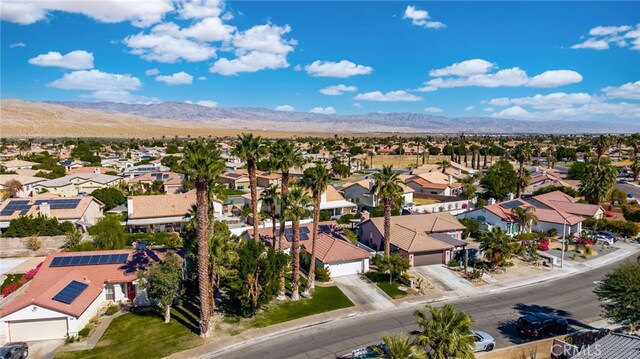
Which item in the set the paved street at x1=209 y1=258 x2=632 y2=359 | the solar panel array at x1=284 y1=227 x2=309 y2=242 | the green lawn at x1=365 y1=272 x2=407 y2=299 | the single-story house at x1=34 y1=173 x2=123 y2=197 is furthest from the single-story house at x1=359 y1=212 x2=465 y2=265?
the single-story house at x1=34 y1=173 x2=123 y2=197

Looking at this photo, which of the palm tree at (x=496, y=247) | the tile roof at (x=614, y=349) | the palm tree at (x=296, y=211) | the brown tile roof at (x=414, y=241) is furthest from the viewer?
the brown tile roof at (x=414, y=241)

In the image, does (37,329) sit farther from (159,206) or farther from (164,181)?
(164,181)

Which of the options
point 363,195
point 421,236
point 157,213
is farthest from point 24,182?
point 421,236

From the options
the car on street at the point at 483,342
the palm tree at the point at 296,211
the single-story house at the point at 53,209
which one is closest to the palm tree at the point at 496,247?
the car on street at the point at 483,342

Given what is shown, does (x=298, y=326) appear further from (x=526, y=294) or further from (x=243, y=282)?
(x=526, y=294)

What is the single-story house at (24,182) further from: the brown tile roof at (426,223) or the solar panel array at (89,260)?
the brown tile roof at (426,223)

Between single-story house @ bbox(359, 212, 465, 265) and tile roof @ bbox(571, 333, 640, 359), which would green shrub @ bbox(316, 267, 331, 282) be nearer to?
single-story house @ bbox(359, 212, 465, 265)

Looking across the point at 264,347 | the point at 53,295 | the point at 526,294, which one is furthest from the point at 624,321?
the point at 53,295
